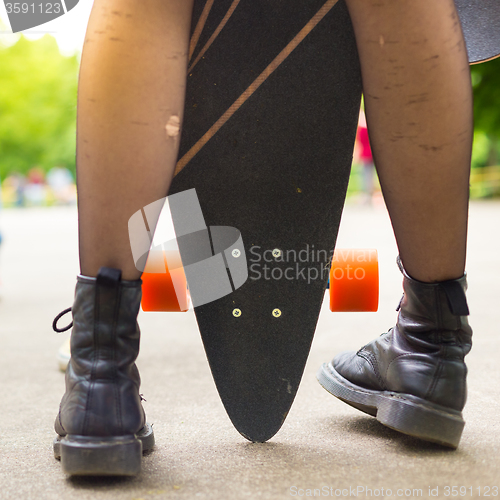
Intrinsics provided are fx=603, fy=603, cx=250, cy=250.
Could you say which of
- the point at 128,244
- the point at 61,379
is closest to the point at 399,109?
the point at 128,244

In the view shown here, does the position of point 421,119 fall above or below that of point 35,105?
below

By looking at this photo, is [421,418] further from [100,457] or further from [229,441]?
[100,457]

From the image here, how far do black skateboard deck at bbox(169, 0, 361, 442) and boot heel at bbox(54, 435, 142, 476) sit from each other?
0.98ft

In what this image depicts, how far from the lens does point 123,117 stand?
0.90 meters

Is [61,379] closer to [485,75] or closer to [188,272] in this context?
[188,272]

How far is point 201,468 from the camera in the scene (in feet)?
3.18

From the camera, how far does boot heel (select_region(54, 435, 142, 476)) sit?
2.86ft

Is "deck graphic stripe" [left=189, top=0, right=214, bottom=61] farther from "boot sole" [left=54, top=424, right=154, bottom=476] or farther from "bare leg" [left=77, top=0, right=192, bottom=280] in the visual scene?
"boot sole" [left=54, top=424, right=154, bottom=476]

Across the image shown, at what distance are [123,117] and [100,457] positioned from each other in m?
0.50

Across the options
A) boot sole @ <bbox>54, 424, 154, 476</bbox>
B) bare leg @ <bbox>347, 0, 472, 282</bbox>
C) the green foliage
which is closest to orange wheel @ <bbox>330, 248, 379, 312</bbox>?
bare leg @ <bbox>347, 0, 472, 282</bbox>

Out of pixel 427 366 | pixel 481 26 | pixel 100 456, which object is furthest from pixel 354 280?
pixel 100 456

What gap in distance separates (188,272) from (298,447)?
39 cm

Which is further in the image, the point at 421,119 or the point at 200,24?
the point at 200,24

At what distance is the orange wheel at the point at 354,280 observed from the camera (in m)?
1.33
